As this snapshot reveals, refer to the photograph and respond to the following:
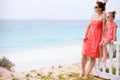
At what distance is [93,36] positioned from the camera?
9.79ft

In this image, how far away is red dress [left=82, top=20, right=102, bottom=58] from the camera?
9.68ft

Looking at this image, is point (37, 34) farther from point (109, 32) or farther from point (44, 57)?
point (109, 32)

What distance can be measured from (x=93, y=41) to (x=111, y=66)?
305 millimetres

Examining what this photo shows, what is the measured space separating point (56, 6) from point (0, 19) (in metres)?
0.55

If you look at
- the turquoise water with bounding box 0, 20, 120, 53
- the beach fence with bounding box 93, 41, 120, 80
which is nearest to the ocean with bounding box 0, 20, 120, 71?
the turquoise water with bounding box 0, 20, 120, 53

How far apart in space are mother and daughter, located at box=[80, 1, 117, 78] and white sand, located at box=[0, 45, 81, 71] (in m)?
0.10

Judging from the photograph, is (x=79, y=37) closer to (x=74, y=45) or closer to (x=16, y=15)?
(x=74, y=45)

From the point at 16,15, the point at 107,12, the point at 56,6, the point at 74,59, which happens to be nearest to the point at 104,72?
the point at 74,59


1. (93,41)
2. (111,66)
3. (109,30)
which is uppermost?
(109,30)

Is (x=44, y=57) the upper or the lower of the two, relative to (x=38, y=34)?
lower

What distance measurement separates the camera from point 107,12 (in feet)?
9.73

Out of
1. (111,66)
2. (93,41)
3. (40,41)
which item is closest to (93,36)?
(93,41)

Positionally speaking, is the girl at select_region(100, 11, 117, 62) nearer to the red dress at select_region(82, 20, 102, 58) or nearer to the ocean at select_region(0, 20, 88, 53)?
the red dress at select_region(82, 20, 102, 58)

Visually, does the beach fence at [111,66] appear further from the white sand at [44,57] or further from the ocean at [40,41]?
the white sand at [44,57]
